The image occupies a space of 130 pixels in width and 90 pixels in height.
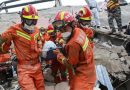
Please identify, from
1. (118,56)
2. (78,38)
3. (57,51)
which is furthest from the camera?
(118,56)

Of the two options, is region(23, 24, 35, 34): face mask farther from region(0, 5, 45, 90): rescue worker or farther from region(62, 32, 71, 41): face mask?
region(62, 32, 71, 41): face mask

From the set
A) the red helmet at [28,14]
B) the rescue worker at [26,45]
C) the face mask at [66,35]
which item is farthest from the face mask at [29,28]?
the face mask at [66,35]

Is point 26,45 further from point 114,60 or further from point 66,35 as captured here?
point 114,60

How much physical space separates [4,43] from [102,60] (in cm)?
341

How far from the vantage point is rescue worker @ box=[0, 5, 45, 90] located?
6.88m

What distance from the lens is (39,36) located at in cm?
729

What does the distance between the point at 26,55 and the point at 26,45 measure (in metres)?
0.18

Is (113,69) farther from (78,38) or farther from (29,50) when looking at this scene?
(78,38)

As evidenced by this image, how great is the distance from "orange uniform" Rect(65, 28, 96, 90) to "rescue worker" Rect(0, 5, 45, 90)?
87 centimetres

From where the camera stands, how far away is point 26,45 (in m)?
6.97

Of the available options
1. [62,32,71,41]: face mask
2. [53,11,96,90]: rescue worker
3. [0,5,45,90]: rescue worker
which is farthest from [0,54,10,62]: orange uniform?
[62,32,71,41]: face mask

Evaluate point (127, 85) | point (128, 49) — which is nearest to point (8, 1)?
point (128, 49)

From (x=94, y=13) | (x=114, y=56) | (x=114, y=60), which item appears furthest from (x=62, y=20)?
(x=94, y=13)

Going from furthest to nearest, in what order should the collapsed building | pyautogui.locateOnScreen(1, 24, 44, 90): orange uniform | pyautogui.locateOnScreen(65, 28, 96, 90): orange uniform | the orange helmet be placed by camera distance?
the collapsed building < pyautogui.locateOnScreen(1, 24, 44, 90): orange uniform < the orange helmet < pyautogui.locateOnScreen(65, 28, 96, 90): orange uniform
